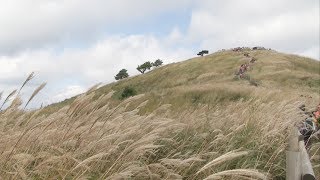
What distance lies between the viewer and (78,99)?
3.98 metres

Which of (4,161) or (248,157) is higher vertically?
(4,161)

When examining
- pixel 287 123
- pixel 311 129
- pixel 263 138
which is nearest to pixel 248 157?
pixel 263 138

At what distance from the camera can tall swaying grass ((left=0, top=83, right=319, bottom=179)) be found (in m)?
3.60

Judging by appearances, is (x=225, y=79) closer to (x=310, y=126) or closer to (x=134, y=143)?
(x=310, y=126)

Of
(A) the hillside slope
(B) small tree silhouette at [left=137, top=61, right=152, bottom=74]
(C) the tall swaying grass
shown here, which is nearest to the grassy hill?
(C) the tall swaying grass

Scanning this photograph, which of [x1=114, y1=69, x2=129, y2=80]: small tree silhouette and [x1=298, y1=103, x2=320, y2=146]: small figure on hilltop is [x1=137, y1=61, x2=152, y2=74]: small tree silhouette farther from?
[x1=298, y1=103, x2=320, y2=146]: small figure on hilltop

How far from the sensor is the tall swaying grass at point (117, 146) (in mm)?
3604

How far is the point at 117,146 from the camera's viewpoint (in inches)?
154

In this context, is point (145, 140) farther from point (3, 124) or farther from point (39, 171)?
point (3, 124)

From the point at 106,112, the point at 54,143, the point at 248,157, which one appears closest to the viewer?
the point at 54,143

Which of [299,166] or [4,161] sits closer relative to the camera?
[4,161]

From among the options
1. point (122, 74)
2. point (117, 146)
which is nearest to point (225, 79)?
point (117, 146)

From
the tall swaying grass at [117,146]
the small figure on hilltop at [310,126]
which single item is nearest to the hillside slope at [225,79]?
the small figure on hilltop at [310,126]

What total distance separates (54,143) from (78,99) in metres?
0.61
